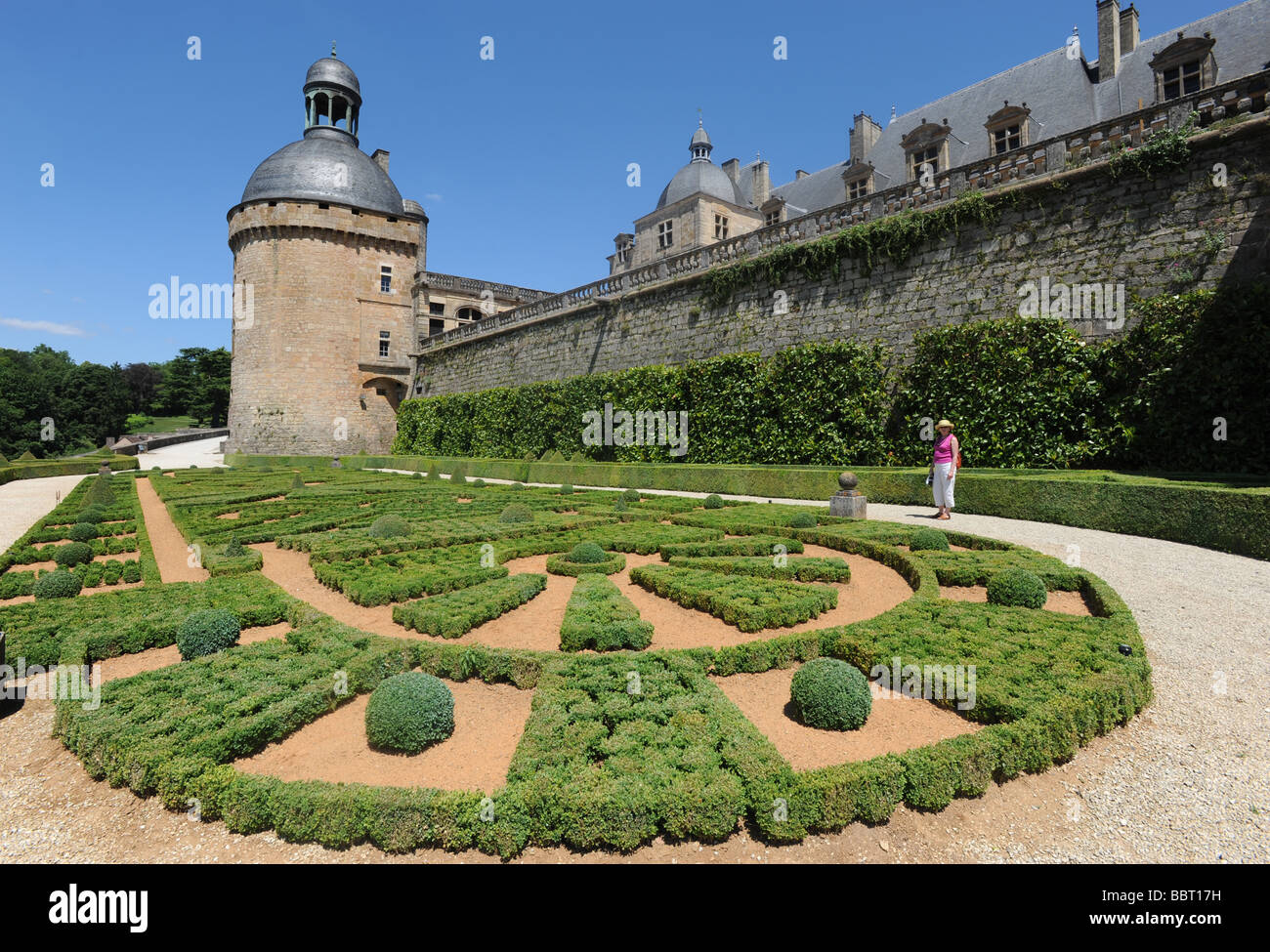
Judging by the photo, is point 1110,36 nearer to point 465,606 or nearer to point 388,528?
point 388,528

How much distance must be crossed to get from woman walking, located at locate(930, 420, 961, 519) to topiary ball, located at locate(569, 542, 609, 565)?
6.33 meters

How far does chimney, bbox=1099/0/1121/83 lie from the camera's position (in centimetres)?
2006

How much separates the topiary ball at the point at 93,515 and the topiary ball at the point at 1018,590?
13.3 meters

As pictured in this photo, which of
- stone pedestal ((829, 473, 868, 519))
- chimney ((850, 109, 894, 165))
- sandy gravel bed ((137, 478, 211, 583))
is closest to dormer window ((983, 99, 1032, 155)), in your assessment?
chimney ((850, 109, 894, 165))

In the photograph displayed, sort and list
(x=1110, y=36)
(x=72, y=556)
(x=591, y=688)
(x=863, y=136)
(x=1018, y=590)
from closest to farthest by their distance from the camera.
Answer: (x=591, y=688), (x=1018, y=590), (x=72, y=556), (x=1110, y=36), (x=863, y=136)

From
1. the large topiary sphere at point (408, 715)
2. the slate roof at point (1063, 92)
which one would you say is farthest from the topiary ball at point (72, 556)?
the slate roof at point (1063, 92)

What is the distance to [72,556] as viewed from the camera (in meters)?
7.50

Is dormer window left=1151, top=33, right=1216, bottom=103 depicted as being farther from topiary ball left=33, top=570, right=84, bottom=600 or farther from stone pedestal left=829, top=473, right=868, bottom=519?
topiary ball left=33, top=570, right=84, bottom=600

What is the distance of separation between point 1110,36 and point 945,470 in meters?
20.3

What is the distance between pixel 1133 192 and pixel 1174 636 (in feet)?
35.3

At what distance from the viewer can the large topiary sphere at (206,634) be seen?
4.51 meters
